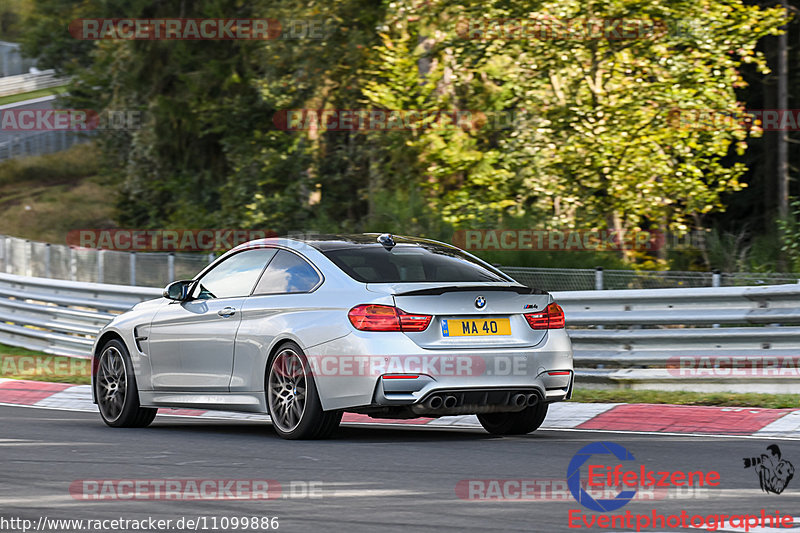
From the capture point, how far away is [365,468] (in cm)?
774

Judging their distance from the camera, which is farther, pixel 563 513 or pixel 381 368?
pixel 381 368

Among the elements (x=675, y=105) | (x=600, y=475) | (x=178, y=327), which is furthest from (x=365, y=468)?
(x=675, y=105)

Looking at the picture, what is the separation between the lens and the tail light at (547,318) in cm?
898

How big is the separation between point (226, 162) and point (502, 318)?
21.9m

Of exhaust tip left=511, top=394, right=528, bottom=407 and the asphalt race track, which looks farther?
exhaust tip left=511, top=394, right=528, bottom=407

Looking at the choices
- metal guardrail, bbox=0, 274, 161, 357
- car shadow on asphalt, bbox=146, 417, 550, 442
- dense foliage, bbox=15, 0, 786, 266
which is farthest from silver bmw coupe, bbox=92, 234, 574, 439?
dense foliage, bbox=15, 0, 786, 266

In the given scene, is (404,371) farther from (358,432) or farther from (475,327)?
(358,432)

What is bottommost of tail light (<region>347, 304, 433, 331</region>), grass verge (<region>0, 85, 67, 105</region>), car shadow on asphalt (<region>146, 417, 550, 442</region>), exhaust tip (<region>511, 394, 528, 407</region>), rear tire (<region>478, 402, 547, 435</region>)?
car shadow on asphalt (<region>146, 417, 550, 442</region>)

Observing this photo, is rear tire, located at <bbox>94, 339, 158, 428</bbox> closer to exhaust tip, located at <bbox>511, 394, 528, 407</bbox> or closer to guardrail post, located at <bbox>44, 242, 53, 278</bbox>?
exhaust tip, located at <bbox>511, 394, 528, 407</bbox>

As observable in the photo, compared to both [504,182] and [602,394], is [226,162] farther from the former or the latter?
[602,394]

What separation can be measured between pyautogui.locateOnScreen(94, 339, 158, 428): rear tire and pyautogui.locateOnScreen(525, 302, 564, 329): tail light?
3.61 metres

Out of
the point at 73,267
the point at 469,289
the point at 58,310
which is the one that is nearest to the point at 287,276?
the point at 469,289

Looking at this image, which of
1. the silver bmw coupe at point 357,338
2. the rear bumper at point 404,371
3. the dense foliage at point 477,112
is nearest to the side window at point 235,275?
the silver bmw coupe at point 357,338

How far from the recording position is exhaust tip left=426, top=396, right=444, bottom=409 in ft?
28.1
